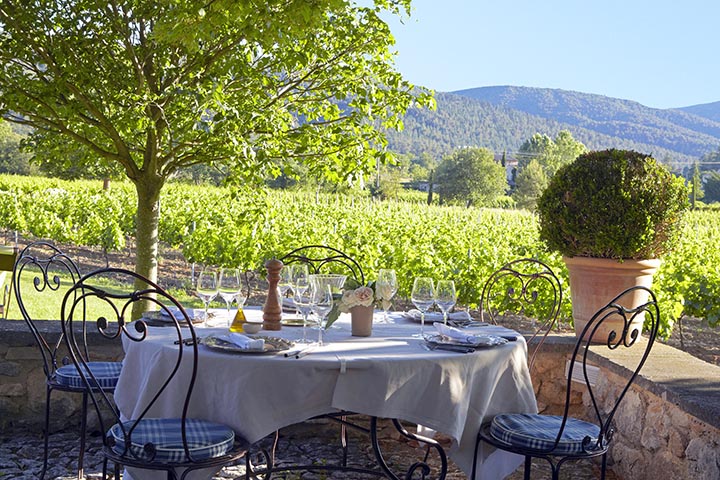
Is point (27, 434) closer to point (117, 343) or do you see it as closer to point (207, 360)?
point (117, 343)

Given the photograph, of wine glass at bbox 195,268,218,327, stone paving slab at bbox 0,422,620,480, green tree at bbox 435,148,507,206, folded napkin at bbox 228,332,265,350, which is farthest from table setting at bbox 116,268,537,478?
green tree at bbox 435,148,507,206

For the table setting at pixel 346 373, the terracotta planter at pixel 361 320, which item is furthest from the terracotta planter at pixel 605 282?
the terracotta planter at pixel 361 320

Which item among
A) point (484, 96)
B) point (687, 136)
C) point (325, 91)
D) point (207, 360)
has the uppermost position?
point (484, 96)

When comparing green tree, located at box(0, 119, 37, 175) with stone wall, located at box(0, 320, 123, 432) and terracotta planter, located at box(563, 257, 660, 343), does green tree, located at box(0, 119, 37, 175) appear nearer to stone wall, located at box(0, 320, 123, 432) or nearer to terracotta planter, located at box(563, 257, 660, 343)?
stone wall, located at box(0, 320, 123, 432)

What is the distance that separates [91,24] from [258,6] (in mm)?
1332

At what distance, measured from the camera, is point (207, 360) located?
2363 mm

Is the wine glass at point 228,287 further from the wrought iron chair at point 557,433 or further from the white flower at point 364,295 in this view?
the wrought iron chair at point 557,433

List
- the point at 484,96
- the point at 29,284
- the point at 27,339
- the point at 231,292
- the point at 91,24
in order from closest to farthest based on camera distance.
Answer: the point at 231,292 < the point at 27,339 < the point at 91,24 < the point at 29,284 < the point at 484,96

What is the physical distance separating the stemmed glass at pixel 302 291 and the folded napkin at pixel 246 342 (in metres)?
0.21

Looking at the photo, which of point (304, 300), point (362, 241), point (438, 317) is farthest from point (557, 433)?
point (362, 241)

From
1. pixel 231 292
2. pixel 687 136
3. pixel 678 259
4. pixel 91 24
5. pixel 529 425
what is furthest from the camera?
pixel 687 136

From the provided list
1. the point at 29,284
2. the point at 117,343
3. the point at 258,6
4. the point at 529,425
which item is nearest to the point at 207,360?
the point at 529,425

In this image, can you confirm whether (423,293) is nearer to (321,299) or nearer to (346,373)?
(321,299)

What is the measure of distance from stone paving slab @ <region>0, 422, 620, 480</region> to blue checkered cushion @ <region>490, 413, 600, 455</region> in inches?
38.3
